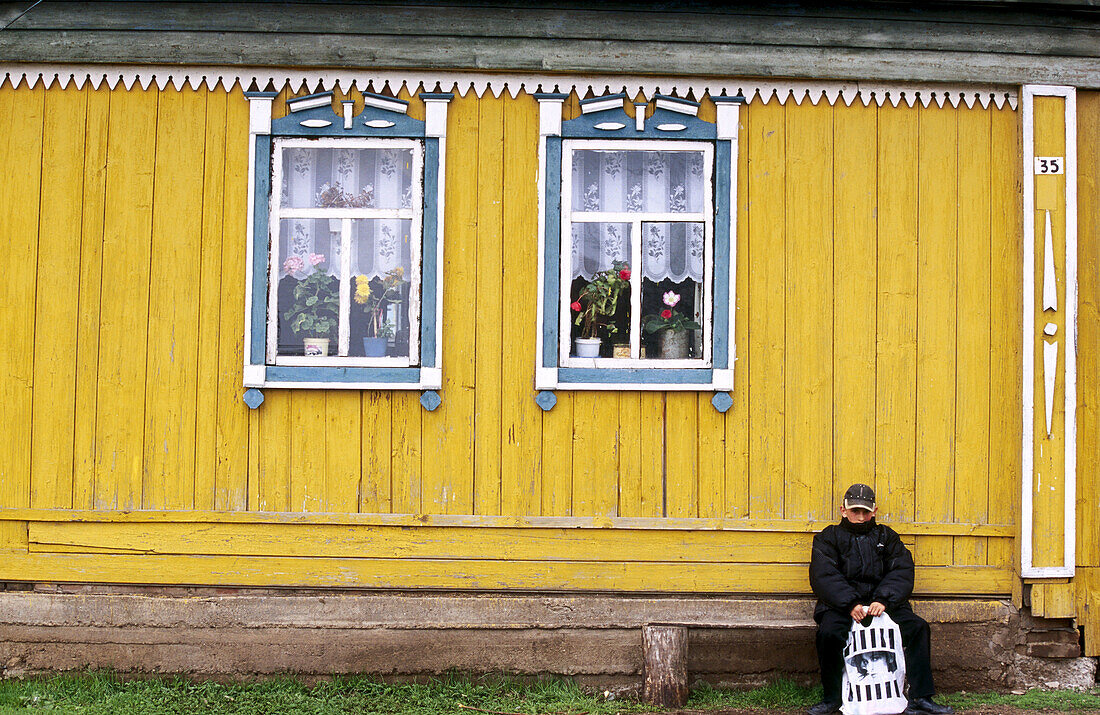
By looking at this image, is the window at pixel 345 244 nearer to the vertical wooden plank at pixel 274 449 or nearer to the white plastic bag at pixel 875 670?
the vertical wooden plank at pixel 274 449

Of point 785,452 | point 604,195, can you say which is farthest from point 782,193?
point 785,452

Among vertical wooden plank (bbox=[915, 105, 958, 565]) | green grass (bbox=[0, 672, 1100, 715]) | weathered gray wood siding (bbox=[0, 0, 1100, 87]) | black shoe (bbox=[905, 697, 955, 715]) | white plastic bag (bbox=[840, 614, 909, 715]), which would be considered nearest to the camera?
white plastic bag (bbox=[840, 614, 909, 715])

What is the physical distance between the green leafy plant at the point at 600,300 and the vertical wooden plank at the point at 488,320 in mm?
467

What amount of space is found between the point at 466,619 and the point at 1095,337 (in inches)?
151

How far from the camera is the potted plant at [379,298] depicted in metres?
5.53

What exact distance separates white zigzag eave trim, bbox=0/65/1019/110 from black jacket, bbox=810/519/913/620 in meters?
2.39

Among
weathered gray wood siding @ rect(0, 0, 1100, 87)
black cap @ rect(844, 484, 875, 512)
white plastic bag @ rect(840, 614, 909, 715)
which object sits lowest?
white plastic bag @ rect(840, 614, 909, 715)

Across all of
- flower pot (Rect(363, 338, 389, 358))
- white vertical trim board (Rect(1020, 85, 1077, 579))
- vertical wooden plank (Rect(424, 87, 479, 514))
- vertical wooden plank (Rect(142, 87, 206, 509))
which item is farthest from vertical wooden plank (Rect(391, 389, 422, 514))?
white vertical trim board (Rect(1020, 85, 1077, 579))

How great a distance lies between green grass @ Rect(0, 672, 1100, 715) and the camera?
5.15 m

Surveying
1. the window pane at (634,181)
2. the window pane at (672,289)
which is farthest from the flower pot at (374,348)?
the window pane at (672,289)

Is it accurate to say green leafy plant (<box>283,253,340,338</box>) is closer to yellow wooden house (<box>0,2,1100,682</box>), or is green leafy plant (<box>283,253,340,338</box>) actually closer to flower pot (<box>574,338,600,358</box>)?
yellow wooden house (<box>0,2,1100,682</box>)

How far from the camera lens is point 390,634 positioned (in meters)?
5.39

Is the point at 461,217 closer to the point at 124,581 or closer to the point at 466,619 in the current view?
the point at 466,619

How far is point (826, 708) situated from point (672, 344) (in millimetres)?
2090
